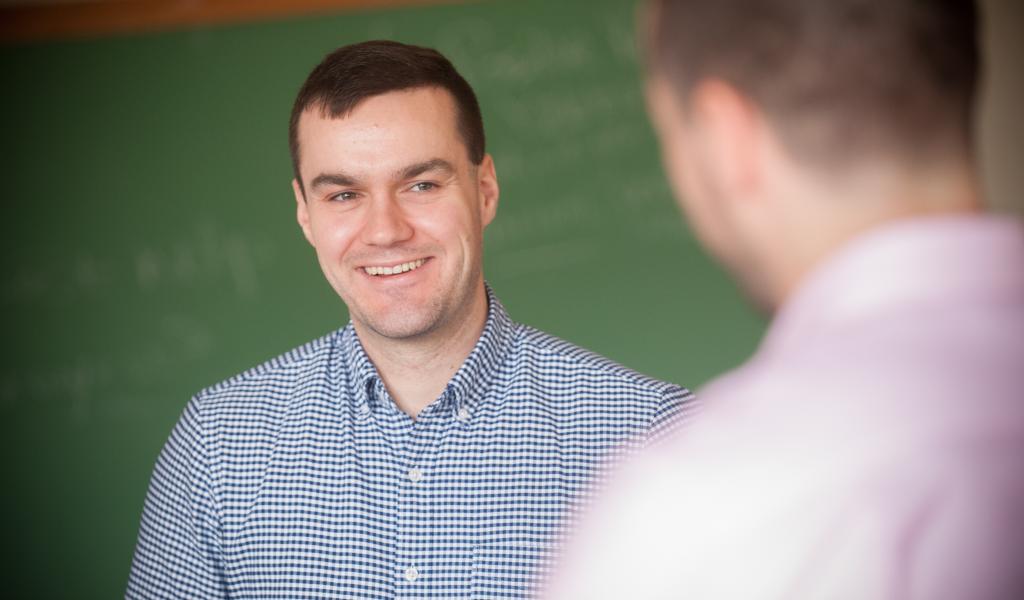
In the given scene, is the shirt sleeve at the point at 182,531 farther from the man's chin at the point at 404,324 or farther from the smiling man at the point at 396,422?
the man's chin at the point at 404,324

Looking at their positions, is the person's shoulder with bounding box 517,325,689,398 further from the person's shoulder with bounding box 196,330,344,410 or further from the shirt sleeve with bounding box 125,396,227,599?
the shirt sleeve with bounding box 125,396,227,599

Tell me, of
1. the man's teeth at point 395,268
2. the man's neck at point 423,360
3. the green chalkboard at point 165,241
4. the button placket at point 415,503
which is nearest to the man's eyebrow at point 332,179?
the man's teeth at point 395,268

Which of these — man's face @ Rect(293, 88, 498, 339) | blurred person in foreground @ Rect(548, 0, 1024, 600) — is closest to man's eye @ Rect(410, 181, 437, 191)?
man's face @ Rect(293, 88, 498, 339)

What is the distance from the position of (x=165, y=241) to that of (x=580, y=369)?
171 centimetres

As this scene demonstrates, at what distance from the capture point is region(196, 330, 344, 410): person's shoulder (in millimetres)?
1821

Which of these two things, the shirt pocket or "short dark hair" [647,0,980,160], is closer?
"short dark hair" [647,0,980,160]

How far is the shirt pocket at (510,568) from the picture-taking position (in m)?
1.58

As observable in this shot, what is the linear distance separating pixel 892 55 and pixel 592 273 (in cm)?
248

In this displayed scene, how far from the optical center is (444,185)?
1.74 metres

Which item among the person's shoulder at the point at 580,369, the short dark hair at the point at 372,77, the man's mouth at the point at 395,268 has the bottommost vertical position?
the person's shoulder at the point at 580,369

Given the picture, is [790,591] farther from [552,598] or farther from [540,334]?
[540,334]

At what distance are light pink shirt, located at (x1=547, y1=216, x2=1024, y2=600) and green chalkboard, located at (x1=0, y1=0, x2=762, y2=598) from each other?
253 centimetres

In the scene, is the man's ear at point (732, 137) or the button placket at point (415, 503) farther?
the button placket at point (415, 503)

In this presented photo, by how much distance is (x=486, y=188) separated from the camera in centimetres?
187
